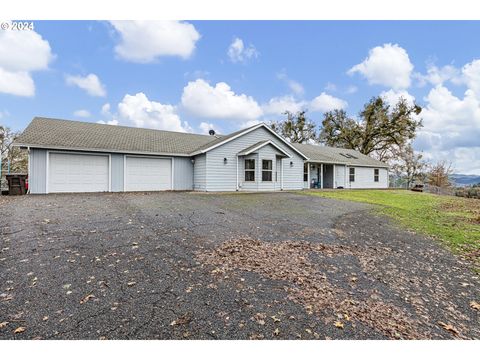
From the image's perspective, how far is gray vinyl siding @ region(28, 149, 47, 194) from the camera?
41.1 feet

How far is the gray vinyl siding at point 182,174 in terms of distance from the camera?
648 inches

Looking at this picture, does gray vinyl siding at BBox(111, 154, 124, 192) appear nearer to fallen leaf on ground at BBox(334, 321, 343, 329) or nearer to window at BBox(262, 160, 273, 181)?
window at BBox(262, 160, 273, 181)

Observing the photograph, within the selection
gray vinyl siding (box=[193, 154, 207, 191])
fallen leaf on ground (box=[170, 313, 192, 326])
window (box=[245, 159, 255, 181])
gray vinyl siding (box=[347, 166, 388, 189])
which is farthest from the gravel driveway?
gray vinyl siding (box=[347, 166, 388, 189])

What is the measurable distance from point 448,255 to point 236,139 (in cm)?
1291

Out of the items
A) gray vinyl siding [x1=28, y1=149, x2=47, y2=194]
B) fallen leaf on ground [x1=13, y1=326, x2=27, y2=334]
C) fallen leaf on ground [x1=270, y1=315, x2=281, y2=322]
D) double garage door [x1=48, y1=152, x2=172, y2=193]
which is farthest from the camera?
double garage door [x1=48, y1=152, x2=172, y2=193]

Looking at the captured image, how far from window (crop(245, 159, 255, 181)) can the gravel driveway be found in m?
10.2

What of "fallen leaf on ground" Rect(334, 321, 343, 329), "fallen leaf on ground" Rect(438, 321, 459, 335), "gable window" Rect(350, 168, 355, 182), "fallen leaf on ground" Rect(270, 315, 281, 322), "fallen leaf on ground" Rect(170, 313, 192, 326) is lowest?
"fallen leaf on ground" Rect(438, 321, 459, 335)

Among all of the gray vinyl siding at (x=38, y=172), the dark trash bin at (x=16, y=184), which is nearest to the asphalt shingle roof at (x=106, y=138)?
the gray vinyl siding at (x=38, y=172)

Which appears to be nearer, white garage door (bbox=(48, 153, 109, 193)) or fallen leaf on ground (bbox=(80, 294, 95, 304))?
fallen leaf on ground (bbox=(80, 294, 95, 304))

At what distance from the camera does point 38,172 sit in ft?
41.7

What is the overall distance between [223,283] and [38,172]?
Answer: 1394 centimetres

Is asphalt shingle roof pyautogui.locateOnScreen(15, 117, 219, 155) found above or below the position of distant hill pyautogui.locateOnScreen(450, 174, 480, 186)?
above

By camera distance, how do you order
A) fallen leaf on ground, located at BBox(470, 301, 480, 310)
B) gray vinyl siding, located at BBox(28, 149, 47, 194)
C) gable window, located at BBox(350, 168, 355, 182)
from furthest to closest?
gable window, located at BBox(350, 168, 355, 182)
gray vinyl siding, located at BBox(28, 149, 47, 194)
fallen leaf on ground, located at BBox(470, 301, 480, 310)

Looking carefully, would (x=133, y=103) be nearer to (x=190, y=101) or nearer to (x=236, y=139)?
(x=190, y=101)
